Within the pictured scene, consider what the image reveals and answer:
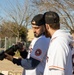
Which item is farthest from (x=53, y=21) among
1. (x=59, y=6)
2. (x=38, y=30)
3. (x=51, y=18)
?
(x=59, y=6)

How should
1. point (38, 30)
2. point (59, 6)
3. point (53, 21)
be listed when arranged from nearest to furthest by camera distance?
point (53, 21), point (38, 30), point (59, 6)

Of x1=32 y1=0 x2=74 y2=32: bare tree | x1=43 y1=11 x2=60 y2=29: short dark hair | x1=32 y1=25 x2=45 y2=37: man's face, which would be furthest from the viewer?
x1=32 y1=0 x2=74 y2=32: bare tree

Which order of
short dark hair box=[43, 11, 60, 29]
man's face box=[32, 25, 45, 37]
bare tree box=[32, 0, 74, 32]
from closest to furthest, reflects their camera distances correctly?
short dark hair box=[43, 11, 60, 29]
man's face box=[32, 25, 45, 37]
bare tree box=[32, 0, 74, 32]

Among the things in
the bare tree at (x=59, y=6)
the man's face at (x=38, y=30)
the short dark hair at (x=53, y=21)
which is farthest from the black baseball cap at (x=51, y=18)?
the bare tree at (x=59, y=6)

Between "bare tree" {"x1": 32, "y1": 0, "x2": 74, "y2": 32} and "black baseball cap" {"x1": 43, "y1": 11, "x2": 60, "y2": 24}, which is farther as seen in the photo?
"bare tree" {"x1": 32, "y1": 0, "x2": 74, "y2": 32}

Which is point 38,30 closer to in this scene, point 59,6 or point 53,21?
point 53,21

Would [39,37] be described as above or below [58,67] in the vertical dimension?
above

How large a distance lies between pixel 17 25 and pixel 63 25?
12730 millimetres

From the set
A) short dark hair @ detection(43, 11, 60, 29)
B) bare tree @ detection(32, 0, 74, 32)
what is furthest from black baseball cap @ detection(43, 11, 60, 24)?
bare tree @ detection(32, 0, 74, 32)

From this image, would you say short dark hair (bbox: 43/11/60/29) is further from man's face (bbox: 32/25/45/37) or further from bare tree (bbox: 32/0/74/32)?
bare tree (bbox: 32/0/74/32)

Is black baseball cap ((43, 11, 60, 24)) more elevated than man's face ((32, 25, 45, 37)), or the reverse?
black baseball cap ((43, 11, 60, 24))

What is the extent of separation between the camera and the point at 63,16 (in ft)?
65.4

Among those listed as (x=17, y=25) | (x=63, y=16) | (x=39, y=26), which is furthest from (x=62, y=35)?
(x=17, y=25)

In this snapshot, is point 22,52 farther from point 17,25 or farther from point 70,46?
point 17,25
